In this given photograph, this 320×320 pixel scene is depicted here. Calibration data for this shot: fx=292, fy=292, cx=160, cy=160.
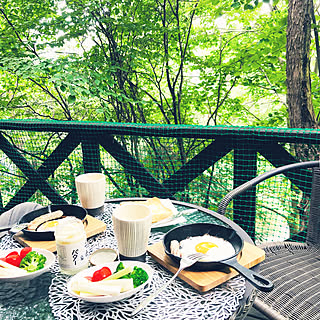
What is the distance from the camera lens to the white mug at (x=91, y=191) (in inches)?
43.4

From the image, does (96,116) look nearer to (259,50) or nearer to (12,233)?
(259,50)

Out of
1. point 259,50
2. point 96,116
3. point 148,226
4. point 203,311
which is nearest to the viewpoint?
point 203,311

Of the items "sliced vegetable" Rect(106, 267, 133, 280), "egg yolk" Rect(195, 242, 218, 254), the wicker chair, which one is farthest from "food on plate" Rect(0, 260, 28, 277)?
the wicker chair

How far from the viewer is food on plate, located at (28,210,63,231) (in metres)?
1.01

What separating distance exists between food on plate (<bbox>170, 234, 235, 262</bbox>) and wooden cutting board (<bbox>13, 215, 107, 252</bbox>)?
0.30 metres

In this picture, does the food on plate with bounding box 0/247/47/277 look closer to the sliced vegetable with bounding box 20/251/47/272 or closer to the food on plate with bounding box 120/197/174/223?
the sliced vegetable with bounding box 20/251/47/272

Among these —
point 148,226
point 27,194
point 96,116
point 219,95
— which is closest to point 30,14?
point 96,116

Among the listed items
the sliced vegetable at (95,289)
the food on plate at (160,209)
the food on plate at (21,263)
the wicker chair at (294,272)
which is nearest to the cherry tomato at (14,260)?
the food on plate at (21,263)

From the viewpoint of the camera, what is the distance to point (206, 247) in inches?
33.4

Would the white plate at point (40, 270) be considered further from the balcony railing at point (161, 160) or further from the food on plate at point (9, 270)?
the balcony railing at point (161, 160)

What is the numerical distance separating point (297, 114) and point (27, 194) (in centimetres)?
258

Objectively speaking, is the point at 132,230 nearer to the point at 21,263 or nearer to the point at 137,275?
the point at 137,275

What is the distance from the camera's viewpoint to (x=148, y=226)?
79 cm

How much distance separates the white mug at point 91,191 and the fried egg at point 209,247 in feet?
1.33
